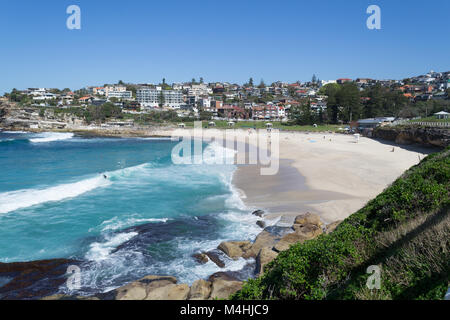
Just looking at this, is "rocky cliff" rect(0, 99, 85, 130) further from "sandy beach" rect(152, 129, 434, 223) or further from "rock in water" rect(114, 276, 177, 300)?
"rock in water" rect(114, 276, 177, 300)

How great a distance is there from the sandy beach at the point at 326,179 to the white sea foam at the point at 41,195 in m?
11.5

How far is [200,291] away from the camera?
881 cm

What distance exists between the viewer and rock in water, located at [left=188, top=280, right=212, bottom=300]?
858 centimetres

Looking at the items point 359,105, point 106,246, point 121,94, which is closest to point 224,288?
point 106,246

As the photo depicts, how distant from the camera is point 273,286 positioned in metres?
6.36

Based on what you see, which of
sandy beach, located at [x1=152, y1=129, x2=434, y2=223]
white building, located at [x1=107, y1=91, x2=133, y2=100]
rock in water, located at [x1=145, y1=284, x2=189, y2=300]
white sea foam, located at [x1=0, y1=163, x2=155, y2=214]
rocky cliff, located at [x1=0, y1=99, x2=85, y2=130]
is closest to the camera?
rock in water, located at [x1=145, y1=284, x2=189, y2=300]

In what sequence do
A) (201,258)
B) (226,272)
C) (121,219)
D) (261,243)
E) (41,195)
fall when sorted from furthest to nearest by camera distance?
1. (41,195)
2. (121,219)
3. (261,243)
4. (201,258)
5. (226,272)

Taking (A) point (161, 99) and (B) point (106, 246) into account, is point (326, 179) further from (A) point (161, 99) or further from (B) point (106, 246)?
(A) point (161, 99)

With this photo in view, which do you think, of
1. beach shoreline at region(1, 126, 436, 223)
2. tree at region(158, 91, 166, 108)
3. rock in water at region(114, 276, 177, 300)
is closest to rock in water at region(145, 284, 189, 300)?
rock in water at region(114, 276, 177, 300)

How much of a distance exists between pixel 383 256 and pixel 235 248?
639 centimetres

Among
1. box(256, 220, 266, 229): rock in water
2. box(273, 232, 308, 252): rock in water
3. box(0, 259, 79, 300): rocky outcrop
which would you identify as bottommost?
box(0, 259, 79, 300): rocky outcrop

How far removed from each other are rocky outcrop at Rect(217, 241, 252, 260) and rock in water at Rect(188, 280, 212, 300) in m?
2.56

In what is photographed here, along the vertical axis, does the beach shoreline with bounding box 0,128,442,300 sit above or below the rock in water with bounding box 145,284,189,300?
above

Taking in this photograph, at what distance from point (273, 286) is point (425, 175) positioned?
7.12 m
